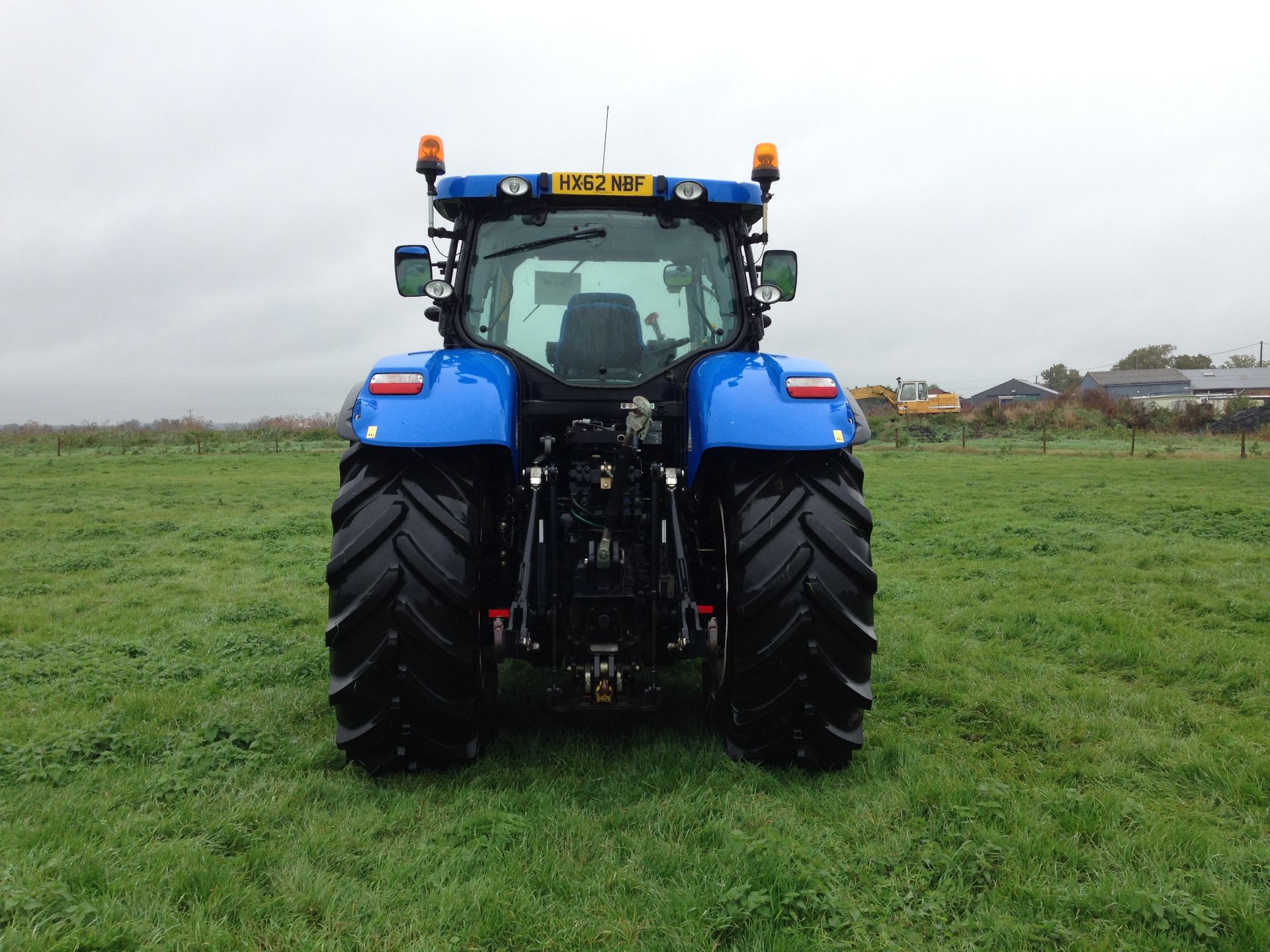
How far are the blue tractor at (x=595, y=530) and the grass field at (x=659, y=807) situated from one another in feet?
1.01

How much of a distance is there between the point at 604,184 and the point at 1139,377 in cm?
8299

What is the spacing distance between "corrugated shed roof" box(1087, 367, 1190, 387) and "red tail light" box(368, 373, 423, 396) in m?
80.2

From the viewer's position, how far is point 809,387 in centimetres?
330

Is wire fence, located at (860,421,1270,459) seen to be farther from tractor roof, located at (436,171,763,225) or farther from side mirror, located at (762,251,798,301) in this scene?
tractor roof, located at (436,171,763,225)

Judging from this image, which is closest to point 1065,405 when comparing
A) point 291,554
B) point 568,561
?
point 291,554

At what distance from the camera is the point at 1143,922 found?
2.35 metres

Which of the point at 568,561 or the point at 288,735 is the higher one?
the point at 568,561

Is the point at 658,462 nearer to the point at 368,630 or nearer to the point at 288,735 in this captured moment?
the point at 368,630

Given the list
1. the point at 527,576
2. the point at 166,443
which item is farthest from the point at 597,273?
the point at 166,443

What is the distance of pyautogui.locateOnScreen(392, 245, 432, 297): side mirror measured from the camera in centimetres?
402

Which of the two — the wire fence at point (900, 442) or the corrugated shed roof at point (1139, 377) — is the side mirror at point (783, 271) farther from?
the corrugated shed roof at point (1139, 377)

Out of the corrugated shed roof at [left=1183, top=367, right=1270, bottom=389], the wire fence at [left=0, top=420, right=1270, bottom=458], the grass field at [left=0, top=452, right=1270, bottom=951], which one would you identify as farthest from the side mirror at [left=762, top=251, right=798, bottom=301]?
the corrugated shed roof at [left=1183, top=367, right=1270, bottom=389]

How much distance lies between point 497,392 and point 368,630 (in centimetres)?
99

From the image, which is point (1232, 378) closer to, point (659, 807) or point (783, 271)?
point (783, 271)
